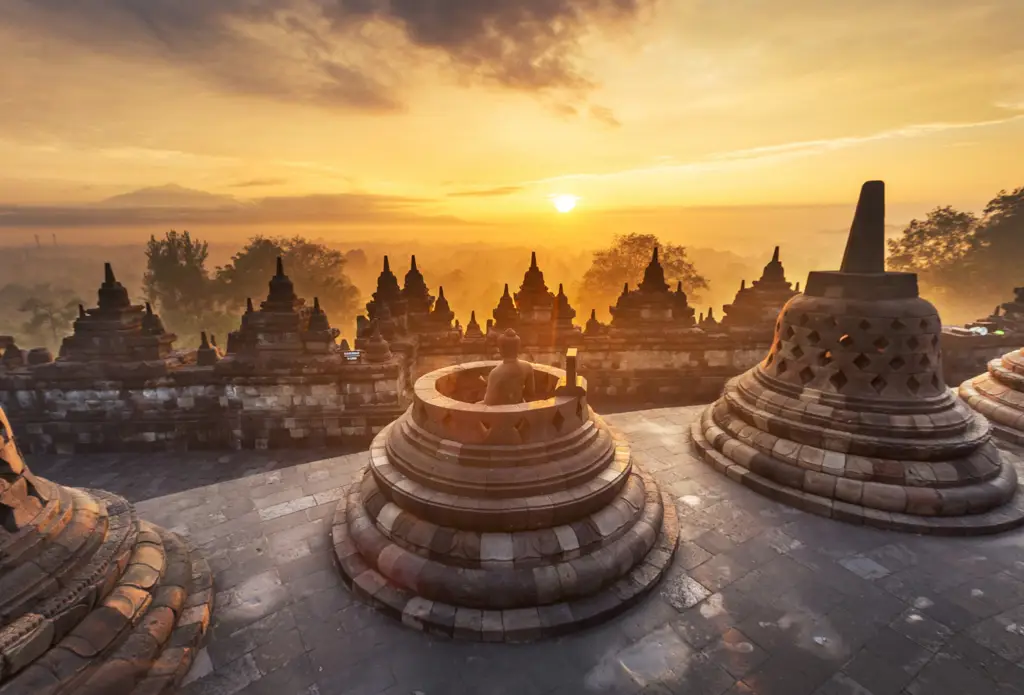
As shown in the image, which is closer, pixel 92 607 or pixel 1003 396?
pixel 92 607

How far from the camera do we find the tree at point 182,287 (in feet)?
132

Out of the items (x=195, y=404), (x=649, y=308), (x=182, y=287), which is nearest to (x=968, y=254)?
(x=649, y=308)

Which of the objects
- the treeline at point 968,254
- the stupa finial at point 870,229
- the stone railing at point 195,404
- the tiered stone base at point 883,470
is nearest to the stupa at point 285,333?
the stone railing at point 195,404

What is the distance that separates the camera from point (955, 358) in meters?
17.2

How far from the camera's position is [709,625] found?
181 inches

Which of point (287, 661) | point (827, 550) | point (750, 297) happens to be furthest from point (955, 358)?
point (287, 661)

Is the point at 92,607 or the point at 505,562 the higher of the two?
the point at 505,562

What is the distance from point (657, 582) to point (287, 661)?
157 inches

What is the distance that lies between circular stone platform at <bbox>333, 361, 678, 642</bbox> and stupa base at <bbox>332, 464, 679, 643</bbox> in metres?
0.01

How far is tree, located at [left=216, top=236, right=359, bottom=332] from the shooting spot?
44031 millimetres

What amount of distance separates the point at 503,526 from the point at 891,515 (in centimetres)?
544

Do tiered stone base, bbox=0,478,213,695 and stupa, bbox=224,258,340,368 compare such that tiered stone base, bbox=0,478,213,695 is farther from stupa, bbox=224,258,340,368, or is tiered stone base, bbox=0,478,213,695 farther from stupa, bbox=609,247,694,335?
stupa, bbox=609,247,694,335

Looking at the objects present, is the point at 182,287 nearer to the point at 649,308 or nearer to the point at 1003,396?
the point at 649,308

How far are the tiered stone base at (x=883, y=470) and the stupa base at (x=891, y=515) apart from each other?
0.5 inches
